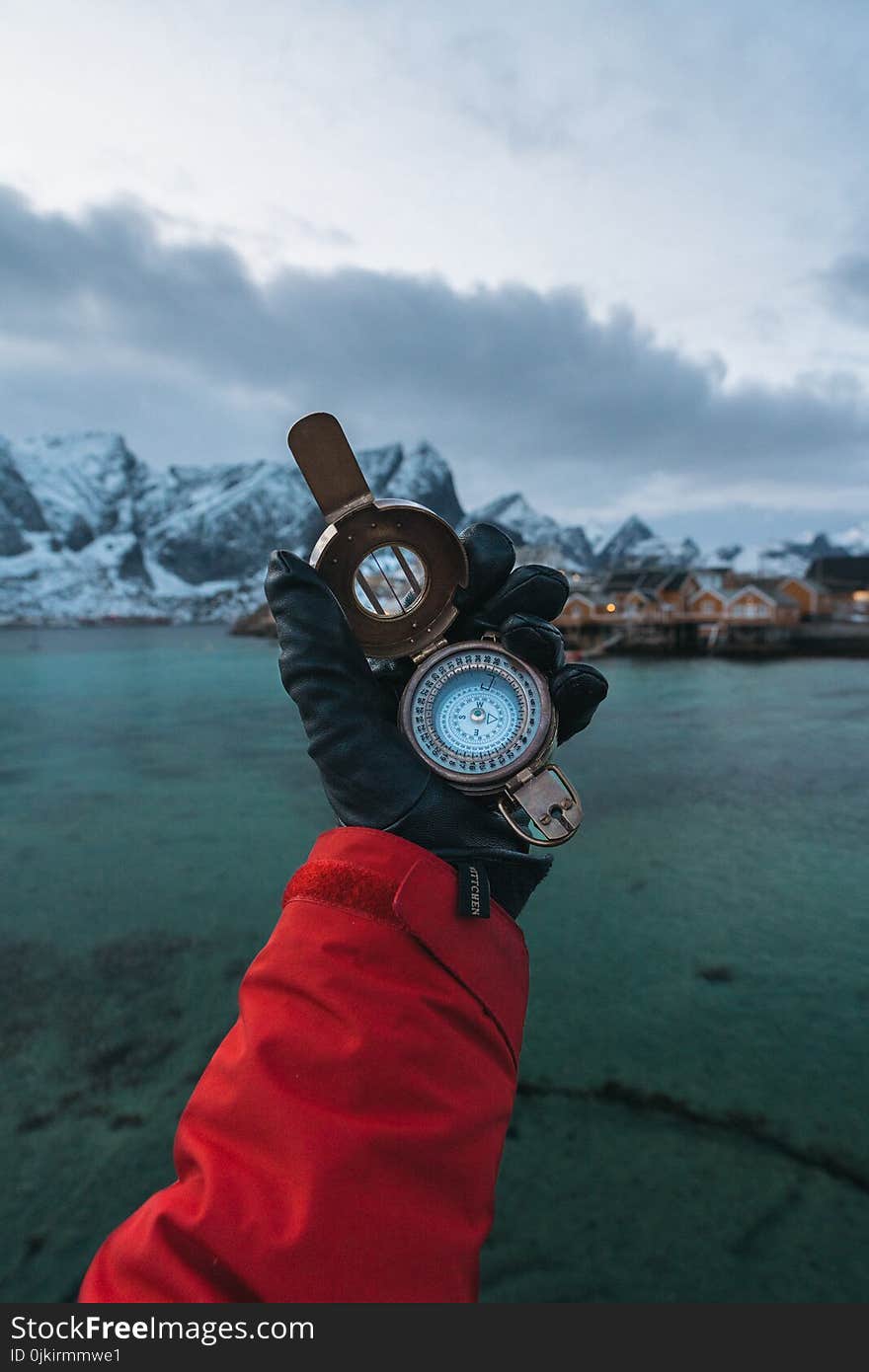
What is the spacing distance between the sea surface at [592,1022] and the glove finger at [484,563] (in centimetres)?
401

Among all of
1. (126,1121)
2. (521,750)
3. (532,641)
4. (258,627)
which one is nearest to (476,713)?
(521,750)

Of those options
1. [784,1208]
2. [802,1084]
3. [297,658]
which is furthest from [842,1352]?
[802,1084]

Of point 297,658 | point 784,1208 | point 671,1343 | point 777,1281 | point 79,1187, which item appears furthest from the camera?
point 79,1187

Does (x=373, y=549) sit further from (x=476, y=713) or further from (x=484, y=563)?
(x=476, y=713)

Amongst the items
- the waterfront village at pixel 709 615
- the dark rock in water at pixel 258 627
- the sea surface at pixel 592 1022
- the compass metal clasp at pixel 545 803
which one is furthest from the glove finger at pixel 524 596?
the dark rock in water at pixel 258 627

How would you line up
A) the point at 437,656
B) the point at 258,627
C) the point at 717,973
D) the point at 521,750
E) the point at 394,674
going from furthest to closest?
the point at 258,627
the point at 717,973
the point at 394,674
the point at 437,656
the point at 521,750

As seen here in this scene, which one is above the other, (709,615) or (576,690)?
(576,690)

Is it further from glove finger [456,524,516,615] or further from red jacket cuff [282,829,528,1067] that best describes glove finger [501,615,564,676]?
red jacket cuff [282,829,528,1067]

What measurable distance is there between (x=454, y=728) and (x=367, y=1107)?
1330 millimetres

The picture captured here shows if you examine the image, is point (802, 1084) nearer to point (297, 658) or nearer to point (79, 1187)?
point (79, 1187)

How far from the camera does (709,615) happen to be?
72750 mm

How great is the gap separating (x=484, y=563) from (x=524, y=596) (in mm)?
212

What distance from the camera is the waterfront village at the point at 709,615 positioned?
227ft

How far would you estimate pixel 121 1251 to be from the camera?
1627 millimetres
